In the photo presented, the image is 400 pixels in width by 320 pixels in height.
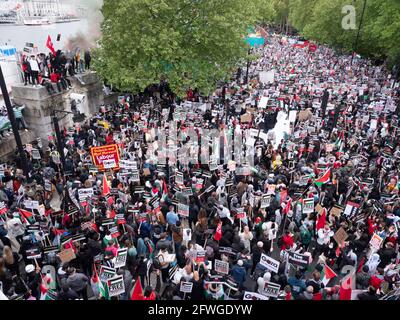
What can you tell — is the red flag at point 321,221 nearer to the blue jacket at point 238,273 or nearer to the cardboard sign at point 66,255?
the blue jacket at point 238,273

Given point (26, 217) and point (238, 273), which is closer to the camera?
point (238, 273)

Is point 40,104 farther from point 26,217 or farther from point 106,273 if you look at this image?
point 106,273

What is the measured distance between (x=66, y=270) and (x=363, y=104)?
68.9 ft

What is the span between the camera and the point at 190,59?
20781 mm

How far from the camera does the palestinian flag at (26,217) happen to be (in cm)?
1020

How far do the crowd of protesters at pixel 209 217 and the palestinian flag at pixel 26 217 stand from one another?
30mm

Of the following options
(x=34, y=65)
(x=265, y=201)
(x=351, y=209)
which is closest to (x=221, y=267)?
(x=265, y=201)

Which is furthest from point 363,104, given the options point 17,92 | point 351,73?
point 17,92

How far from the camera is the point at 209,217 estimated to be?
35.8 ft

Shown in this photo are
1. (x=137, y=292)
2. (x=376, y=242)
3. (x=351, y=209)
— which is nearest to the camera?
(x=137, y=292)

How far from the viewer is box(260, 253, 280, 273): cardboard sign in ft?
26.5

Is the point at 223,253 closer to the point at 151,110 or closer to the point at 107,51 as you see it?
the point at 151,110

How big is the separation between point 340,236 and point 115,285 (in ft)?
Answer: 19.4

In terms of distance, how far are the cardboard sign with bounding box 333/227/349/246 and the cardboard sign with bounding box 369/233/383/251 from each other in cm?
62
